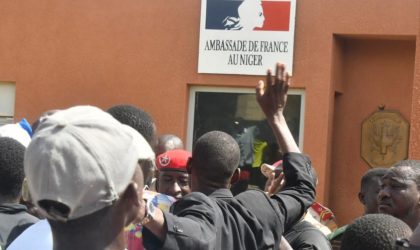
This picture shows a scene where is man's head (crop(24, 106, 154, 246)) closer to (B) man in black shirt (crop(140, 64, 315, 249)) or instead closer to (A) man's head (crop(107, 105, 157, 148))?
(B) man in black shirt (crop(140, 64, 315, 249))

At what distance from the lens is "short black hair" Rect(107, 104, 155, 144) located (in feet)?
11.8

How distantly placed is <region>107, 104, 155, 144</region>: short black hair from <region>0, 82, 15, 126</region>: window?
7.62 meters

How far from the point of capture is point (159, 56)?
10508 mm

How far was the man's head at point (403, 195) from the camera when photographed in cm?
496

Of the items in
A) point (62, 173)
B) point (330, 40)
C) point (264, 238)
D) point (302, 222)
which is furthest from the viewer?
point (330, 40)

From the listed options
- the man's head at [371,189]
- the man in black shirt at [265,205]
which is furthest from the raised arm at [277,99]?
the man's head at [371,189]

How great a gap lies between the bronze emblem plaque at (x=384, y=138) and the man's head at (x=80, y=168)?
8.20 meters

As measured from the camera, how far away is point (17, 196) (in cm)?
407

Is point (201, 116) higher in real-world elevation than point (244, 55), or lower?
lower

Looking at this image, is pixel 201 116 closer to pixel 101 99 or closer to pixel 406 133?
pixel 101 99

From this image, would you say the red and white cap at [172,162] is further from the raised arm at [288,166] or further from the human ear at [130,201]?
the human ear at [130,201]

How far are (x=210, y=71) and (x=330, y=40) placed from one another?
58.5 inches

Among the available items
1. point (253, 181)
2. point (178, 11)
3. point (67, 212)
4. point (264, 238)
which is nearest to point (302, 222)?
point (264, 238)

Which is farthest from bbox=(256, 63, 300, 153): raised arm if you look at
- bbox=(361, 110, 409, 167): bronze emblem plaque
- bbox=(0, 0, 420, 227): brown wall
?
bbox=(361, 110, 409, 167): bronze emblem plaque
